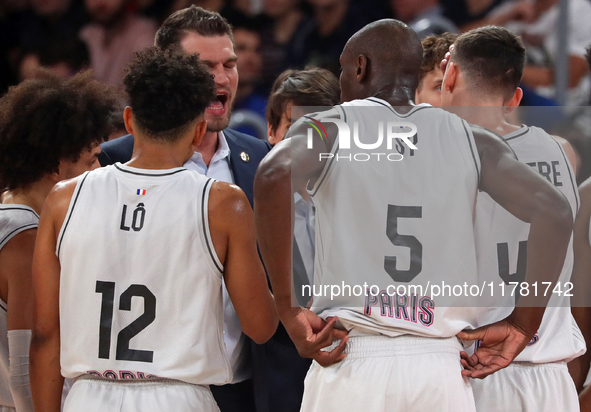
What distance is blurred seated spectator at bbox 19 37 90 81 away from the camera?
19.6ft

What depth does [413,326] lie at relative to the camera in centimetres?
205

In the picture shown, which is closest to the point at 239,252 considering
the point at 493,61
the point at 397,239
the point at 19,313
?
the point at 397,239

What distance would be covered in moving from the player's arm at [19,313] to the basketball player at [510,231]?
1.71 metres

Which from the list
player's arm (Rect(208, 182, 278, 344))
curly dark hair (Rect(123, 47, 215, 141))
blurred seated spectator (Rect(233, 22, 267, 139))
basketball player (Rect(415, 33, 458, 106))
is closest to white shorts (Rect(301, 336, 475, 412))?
player's arm (Rect(208, 182, 278, 344))

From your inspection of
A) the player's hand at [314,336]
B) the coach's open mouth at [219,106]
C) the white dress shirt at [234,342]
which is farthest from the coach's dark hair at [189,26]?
the player's hand at [314,336]

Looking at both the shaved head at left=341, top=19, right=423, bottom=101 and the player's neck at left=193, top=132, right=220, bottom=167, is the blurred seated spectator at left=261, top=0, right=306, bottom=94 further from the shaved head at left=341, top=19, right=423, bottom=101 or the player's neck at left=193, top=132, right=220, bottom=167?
the shaved head at left=341, top=19, right=423, bottom=101

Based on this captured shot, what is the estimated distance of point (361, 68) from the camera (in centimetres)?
232

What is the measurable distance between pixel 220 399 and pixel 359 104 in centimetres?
145

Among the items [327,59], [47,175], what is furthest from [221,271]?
[327,59]

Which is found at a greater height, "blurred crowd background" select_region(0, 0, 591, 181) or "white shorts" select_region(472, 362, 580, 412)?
"blurred crowd background" select_region(0, 0, 591, 181)

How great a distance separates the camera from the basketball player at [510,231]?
8.11 ft

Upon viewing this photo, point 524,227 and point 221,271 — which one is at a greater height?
point 524,227

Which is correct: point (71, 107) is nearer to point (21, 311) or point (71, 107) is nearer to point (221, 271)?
point (21, 311)

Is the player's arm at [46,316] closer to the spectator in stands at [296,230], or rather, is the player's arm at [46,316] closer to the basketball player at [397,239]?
the basketball player at [397,239]
